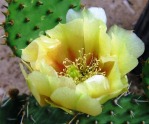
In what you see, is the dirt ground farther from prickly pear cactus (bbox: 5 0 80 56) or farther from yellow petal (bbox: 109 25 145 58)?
yellow petal (bbox: 109 25 145 58)

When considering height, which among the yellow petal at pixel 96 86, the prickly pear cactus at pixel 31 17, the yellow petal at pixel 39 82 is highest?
the yellow petal at pixel 39 82

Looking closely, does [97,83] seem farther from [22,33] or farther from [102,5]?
[102,5]

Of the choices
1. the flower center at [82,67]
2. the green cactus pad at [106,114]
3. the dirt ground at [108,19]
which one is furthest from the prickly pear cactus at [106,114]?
the dirt ground at [108,19]

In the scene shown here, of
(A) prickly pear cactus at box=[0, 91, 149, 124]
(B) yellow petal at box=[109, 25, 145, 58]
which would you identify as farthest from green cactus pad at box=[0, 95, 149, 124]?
(B) yellow petal at box=[109, 25, 145, 58]

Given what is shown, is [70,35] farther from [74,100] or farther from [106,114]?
[106,114]

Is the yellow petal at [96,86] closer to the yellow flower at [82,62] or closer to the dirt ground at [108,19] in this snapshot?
the yellow flower at [82,62]

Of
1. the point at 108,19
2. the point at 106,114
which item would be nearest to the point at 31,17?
the point at 106,114
